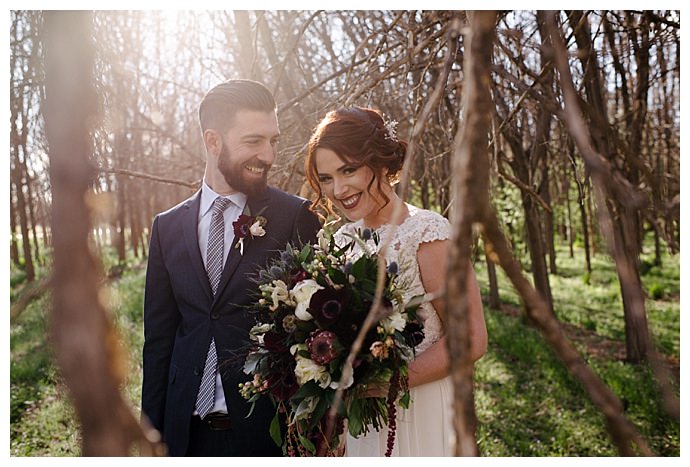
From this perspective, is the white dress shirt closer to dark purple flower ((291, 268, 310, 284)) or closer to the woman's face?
the woman's face

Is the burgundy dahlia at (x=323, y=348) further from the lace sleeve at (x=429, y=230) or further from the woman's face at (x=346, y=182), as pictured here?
the woman's face at (x=346, y=182)

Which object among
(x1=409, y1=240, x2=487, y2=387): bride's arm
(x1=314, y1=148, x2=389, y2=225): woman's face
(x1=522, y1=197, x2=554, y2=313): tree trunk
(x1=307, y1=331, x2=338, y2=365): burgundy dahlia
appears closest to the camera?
(x1=307, y1=331, x2=338, y2=365): burgundy dahlia

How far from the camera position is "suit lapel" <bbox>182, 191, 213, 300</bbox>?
2289mm

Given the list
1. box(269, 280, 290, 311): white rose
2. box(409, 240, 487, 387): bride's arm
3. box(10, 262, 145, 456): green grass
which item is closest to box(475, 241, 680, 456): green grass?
box(409, 240, 487, 387): bride's arm

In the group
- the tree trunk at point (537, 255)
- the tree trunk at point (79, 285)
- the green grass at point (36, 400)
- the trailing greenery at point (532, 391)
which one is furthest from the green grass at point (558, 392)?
the green grass at point (36, 400)

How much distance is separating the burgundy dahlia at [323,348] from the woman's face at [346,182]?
646 millimetres

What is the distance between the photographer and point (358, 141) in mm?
2164

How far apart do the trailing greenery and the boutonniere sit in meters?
0.98

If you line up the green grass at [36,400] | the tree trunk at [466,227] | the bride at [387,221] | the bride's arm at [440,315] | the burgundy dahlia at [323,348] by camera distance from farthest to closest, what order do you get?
the green grass at [36,400] < the bride at [387,221] < the bride's arm at [440,315] < the burgundy dahlia at [323,348] < the tree trunk at [466,227]

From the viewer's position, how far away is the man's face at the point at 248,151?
242 centimetres
